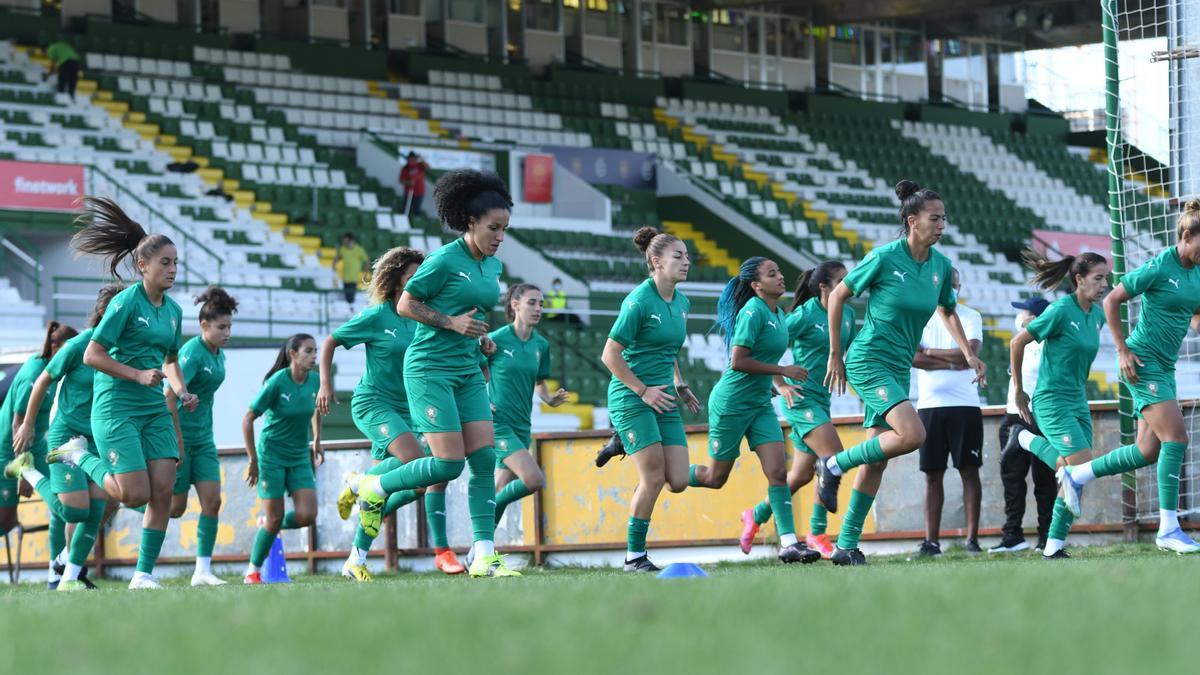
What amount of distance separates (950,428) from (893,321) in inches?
92.5

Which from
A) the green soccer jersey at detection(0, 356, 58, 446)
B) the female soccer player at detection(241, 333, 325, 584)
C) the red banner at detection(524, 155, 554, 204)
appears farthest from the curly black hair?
the red banner at detection(524, 155, 554, 204)

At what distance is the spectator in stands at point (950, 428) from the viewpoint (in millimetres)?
12398

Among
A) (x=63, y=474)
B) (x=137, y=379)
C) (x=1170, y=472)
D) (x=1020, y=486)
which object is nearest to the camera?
(x=137, y=379)

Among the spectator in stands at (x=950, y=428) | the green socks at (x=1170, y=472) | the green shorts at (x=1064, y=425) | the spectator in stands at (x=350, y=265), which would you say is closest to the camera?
the green socks at (x=1170, y=472)

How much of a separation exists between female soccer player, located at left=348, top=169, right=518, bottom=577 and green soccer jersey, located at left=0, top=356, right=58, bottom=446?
10.4 feet

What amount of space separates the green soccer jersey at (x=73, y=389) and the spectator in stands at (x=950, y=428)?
5.52m

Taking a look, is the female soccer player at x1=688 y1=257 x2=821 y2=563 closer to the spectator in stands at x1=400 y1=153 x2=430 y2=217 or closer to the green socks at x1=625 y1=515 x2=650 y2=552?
the green socks at x1=625 y1=515 x2=650 y2=552

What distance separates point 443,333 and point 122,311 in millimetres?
1855

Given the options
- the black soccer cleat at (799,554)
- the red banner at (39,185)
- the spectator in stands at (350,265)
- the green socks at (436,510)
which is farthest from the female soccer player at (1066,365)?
the spectator in stands at (350,265)

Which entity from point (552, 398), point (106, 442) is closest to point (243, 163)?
point (552, 398)

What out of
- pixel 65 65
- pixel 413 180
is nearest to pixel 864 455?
pixel 413 180

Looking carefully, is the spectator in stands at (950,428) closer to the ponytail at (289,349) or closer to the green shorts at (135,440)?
the ponytail at (289,349)

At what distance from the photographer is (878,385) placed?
10.4m

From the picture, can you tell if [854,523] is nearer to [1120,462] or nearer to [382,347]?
[1120,462]
